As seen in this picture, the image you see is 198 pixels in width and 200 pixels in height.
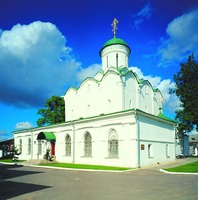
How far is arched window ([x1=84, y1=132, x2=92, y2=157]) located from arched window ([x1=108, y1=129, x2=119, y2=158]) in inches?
110

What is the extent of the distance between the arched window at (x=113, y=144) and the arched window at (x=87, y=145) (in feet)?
9.19

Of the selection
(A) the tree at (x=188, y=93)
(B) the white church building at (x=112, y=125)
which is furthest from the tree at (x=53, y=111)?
(A) the tree at (x=188, y=93)

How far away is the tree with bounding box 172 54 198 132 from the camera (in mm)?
32219

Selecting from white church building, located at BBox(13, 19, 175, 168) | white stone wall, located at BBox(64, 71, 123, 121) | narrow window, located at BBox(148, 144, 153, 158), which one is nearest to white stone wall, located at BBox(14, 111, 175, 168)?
white church building, located at BBox(13, 19, 175, 168)

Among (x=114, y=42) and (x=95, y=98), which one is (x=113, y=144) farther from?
(x=114, y=42)

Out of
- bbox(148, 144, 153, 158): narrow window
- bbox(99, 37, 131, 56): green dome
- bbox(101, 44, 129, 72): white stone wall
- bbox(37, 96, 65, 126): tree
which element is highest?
bbox(99, 37, 131, 56): green dome

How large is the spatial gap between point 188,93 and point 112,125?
54.2ft

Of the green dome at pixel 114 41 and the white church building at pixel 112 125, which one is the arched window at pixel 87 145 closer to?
the white church building at pixel 112 125

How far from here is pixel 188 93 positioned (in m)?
33.0

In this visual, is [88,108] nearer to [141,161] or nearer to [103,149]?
[103,149]

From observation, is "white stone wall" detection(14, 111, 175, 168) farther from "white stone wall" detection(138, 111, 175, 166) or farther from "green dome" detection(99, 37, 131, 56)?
"green dome" detection(99, 37, 131, 56)

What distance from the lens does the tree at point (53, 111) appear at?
41.5 metres

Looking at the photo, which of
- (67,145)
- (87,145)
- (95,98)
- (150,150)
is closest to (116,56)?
(95,98)

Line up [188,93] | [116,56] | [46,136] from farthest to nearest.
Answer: [188,93]
[116,56]
[46,136]
